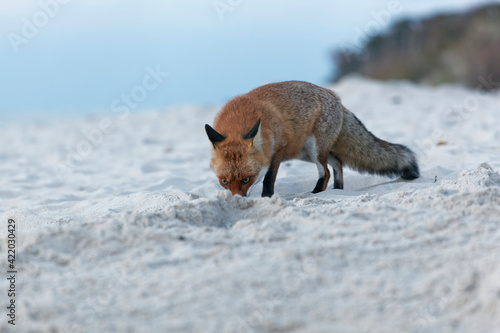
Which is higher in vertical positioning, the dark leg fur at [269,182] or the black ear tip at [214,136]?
the black ear tip at [214,136]

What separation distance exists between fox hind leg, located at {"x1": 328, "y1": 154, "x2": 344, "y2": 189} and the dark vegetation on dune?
1551 cm

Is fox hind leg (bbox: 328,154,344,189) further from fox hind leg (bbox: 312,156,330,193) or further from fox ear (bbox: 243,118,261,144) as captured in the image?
fox ear (bbox: 243,118,261,144)

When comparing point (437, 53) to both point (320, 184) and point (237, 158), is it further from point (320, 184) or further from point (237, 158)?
point (237, 158)

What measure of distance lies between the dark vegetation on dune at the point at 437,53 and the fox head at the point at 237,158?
17096 millimetres

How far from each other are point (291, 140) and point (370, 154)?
992 millimetres

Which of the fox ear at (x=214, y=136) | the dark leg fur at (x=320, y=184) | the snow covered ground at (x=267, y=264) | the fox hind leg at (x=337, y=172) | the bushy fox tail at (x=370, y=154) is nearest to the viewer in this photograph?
the snow covered ground at (x=267, y=264)

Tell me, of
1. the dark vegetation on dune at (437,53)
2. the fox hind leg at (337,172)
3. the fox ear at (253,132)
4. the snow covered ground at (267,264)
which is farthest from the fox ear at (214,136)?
the dark vegetation on dune at (437,53)

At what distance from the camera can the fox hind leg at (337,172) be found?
5833 millimetres

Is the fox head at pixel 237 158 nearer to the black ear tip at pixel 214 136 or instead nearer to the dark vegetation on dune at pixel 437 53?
the black ear tip at pixel 214 136

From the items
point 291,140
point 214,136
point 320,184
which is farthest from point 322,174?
point 214,136

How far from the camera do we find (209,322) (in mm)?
2299

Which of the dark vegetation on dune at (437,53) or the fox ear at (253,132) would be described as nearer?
the fox ear at (253,132)

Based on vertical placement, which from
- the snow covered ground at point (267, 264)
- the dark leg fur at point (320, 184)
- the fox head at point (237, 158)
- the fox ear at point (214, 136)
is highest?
the fox ear at point (214, 136)

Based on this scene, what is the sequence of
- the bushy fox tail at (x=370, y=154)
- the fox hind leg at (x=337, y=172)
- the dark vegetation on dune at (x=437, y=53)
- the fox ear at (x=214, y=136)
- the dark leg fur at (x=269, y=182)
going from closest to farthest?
the fox ear at (x=214, y=136) → the dark leg fur at (x=269, y=182) → the bushy fox tail at (x=370, y=154) → the fox hind leg at (x=337, y=172) → the dark vegetation on dune at (x=437, y=53)
